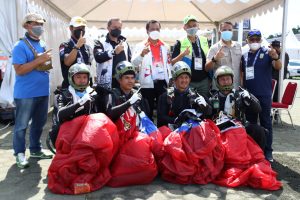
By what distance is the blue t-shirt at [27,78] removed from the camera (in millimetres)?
4121

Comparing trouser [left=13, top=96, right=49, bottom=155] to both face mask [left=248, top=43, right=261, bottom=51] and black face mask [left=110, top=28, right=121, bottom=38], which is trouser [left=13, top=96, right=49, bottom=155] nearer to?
black face mask [left=110, top=28, right=121, bottom=38]

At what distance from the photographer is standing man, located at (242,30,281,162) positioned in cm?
467

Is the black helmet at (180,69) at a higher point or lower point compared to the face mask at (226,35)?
lower

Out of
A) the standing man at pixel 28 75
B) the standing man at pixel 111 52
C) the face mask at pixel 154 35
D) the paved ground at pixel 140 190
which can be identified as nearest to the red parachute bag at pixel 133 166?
the paved ground at pixel 140 190

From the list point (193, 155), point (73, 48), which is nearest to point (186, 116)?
point (193, 155)

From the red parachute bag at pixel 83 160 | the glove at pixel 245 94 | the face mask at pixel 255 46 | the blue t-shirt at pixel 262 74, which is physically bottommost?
the red parachute bag at pixel 83 160

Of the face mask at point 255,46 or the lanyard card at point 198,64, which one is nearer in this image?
the face mask at point 255,46

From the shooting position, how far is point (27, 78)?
13.9ft

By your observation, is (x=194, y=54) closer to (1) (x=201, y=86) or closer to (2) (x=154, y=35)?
(1) (x=201, y=86)

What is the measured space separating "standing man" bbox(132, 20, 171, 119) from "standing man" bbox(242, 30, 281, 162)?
120 cm

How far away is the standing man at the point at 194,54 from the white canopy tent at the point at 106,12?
1252mm

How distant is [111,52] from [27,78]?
46.8 inches

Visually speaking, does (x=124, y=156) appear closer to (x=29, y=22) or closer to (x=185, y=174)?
(x=185, y=174)

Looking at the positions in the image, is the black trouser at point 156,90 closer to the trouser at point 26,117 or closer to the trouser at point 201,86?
the trouser at point 201,86
